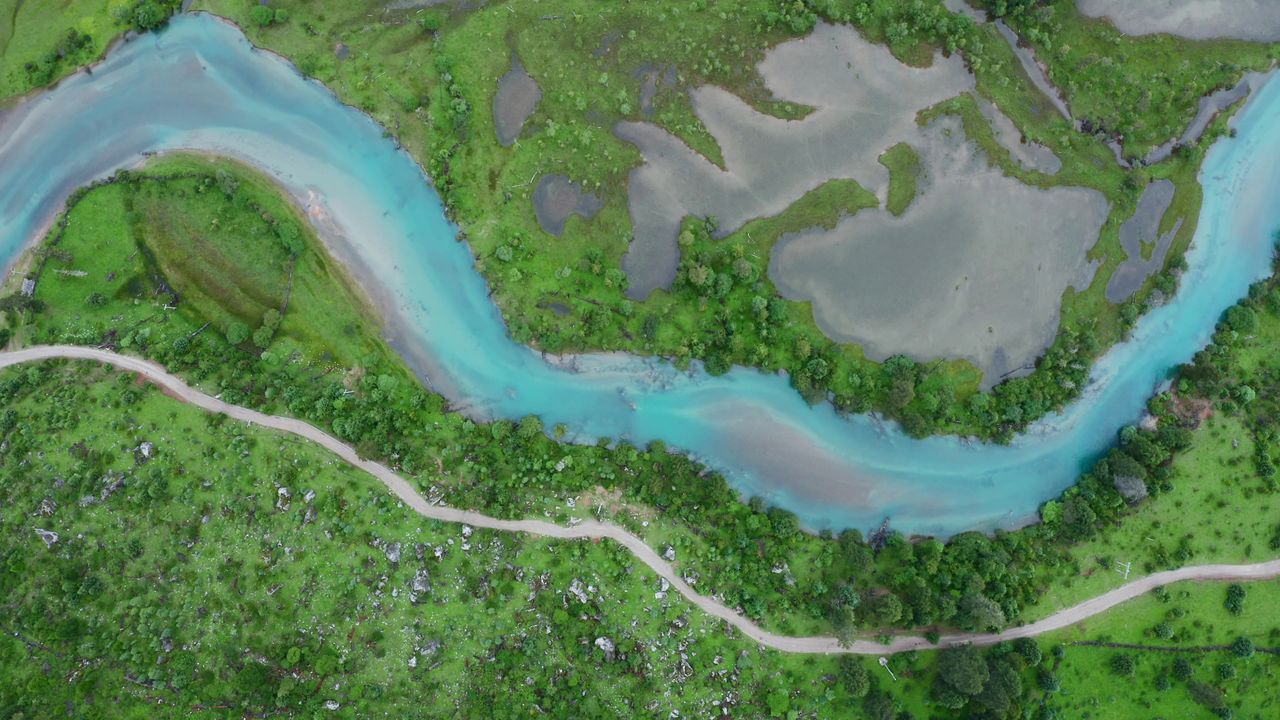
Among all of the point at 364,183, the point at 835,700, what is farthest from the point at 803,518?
the point at 364,183

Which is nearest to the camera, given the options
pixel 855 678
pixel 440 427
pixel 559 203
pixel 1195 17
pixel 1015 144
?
pixel 855 678

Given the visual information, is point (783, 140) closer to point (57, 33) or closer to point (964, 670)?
point (964, 670)

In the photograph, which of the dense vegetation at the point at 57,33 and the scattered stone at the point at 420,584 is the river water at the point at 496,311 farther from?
the scattered stone at the point at 420,584

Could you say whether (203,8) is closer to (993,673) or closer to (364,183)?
(364,183)

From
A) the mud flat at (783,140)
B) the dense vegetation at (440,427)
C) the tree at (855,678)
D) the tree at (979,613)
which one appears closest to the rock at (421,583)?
the dense vegetation at (440,427)

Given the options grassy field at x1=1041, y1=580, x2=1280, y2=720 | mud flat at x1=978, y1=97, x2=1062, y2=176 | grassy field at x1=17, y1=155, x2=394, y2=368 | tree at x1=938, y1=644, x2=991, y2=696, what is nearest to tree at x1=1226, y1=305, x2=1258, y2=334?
mud flat at x1=978, y1=97, x2=1062, y2=176

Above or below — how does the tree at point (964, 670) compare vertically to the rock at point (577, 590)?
below

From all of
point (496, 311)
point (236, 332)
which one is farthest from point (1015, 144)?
point (236, 332)
